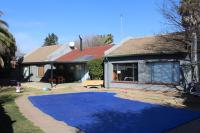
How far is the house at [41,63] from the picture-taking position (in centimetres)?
4475

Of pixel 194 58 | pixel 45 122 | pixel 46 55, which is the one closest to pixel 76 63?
pixel 46 55

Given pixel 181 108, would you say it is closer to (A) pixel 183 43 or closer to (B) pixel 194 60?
(B) pixel 194 60

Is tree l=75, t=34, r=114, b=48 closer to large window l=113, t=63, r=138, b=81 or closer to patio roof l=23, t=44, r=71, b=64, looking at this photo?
patio roof l=23, t=44, r=71, b=64

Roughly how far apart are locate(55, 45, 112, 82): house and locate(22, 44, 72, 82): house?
3.34 ft

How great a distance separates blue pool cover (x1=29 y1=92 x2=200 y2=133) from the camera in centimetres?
1400

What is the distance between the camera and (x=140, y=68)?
30.2 metres

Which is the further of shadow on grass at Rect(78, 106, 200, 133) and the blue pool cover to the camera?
the blue pool cover

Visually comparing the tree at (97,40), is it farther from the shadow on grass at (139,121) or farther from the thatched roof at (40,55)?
the shadow on grass at (139,121)

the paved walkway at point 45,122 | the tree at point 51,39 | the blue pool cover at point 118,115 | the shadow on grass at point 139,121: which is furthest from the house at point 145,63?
the tree at point 51,39

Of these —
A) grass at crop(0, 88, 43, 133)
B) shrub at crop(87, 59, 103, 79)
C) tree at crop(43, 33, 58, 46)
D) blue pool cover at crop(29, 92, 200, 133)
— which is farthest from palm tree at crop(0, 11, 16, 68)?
tree at crop(43, 33, 58, 46)

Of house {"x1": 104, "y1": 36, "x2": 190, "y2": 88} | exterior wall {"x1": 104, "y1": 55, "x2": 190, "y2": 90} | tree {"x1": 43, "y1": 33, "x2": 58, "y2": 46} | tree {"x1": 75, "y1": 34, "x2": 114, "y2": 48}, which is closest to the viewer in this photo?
house {"x1": 104, "y1": 36, "x2": 190, "y2": 88}

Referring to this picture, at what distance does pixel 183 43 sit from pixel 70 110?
12.6 meters

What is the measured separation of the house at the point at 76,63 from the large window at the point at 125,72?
541 centimetres

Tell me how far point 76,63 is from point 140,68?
13.0 metres
